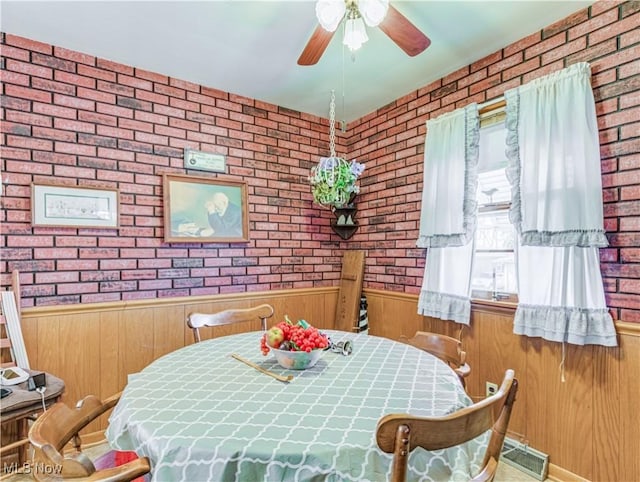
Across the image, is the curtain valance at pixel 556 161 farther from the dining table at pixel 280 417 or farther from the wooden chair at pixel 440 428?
the wooden chair at pixel 440 428

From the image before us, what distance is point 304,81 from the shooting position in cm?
272

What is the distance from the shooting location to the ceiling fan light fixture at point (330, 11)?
145cm

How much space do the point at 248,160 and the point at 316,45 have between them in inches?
56.7

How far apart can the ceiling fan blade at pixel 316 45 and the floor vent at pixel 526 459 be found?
2.54 m

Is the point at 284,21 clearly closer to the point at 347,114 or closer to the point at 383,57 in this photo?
the point at 383,57

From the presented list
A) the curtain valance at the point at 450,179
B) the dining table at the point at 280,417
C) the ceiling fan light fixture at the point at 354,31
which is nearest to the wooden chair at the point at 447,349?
the dining table at the point at 280,417

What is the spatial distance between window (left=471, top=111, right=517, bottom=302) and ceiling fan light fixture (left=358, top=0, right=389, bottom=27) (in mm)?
1280

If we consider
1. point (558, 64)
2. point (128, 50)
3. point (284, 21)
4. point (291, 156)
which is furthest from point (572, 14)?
point (128, 50)

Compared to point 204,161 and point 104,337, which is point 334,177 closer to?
point 204,161

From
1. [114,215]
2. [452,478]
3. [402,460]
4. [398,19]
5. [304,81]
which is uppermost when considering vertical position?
[304,81]

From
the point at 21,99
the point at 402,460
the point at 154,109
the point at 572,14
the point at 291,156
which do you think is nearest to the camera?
the point at 402,460

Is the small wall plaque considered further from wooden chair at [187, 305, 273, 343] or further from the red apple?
the red apple

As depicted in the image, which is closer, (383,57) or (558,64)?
(558,64)

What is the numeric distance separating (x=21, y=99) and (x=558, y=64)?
3.26 meters
